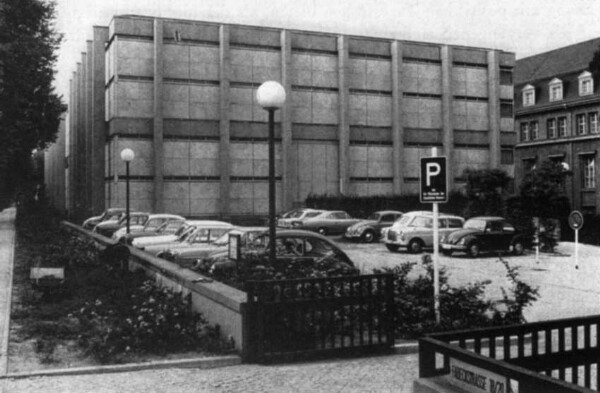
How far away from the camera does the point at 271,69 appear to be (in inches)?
1716

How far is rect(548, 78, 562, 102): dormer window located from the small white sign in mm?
56857

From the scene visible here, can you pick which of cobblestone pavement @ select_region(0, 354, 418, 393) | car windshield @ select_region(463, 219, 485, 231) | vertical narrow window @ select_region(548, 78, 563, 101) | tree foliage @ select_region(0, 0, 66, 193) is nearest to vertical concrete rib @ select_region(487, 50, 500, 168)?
vertical narrow window @ select_region(548, 78, 563, 101)

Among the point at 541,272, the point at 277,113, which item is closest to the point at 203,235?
the point at 541,272

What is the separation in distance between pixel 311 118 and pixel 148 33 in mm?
11729

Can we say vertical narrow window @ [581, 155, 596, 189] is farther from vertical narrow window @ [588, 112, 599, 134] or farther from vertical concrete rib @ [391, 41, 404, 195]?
vertical concrete rib @ [391, 41, 404, 195]

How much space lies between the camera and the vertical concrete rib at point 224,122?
42.0 m

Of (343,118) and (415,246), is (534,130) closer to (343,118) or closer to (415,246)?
(343,118)

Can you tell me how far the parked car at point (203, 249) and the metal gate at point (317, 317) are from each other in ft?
20.2

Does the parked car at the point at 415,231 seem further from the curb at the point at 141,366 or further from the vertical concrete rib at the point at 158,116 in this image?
the curb at the point at 141,366

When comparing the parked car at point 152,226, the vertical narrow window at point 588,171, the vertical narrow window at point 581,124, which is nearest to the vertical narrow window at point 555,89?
the vertical narrow window at point 581,124

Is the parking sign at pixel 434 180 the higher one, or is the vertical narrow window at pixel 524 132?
the vertical narrow window at pixel 524 132

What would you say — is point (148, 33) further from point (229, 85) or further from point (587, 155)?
point (587, 155)

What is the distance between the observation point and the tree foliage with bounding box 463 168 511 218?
3809 cm

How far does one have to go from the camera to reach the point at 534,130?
2335 inches
